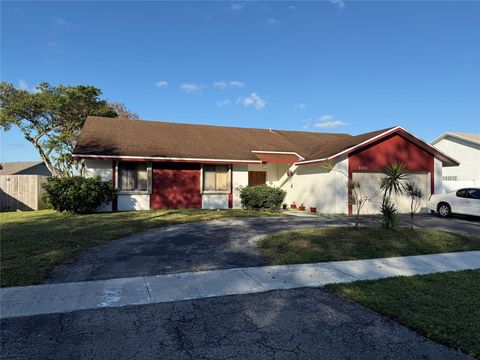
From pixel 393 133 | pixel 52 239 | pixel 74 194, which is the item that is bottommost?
pixel 52 239

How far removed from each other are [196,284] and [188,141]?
607 inches

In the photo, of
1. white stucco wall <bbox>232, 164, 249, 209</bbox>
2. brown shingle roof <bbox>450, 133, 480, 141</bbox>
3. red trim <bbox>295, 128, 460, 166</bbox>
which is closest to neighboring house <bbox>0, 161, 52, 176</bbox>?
white stucco wall <bbox>232, 164, 249, 209</bbox>

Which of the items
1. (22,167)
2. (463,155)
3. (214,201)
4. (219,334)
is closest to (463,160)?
(463,155)

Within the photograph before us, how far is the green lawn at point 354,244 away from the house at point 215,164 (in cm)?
697

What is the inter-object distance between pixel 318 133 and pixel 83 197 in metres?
17.6

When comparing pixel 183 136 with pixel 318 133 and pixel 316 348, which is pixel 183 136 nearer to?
pixel 318 133

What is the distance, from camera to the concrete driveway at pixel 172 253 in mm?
6898

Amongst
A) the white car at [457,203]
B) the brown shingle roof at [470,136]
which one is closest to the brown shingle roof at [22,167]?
the white car at [457,203]

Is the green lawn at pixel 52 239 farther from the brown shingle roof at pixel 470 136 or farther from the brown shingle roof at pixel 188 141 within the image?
the brown shingle roof at pixel 470 136

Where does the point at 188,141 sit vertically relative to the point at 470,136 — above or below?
below

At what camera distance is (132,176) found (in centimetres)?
1831

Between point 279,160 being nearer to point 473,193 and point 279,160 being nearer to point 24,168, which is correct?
point 473,193

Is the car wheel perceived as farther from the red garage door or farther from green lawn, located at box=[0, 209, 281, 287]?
the red garage door

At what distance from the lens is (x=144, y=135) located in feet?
67.1
